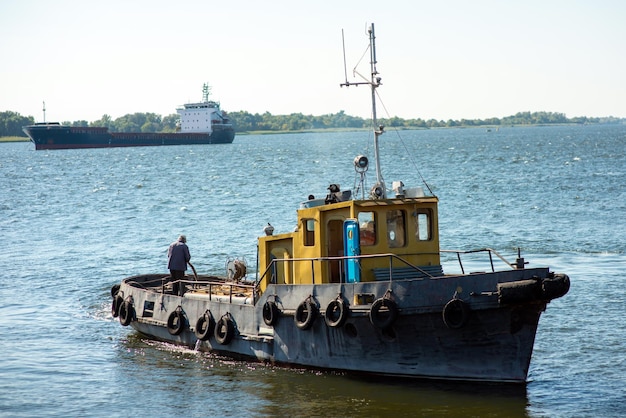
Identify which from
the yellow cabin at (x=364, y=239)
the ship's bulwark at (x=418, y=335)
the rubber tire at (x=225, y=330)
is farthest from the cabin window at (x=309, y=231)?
the rubber tire at (x=225, y=330)

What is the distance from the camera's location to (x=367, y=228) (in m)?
16.7

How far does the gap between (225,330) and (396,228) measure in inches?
152

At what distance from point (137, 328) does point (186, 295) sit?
6.46ft

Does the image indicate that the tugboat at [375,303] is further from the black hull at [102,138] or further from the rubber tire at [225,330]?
the black hull at [102,138]

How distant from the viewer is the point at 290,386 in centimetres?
1648

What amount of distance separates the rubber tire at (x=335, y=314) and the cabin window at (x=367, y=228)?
117 centimetres

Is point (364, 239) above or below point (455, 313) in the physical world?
above

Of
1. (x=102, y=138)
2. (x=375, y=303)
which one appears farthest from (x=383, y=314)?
(x=102, y=138)

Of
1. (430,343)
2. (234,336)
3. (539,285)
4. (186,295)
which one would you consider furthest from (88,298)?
(539,285)

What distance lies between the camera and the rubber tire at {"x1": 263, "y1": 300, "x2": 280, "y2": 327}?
17109 millimetres

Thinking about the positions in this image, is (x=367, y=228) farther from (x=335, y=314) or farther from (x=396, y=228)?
(x=335, y=314)

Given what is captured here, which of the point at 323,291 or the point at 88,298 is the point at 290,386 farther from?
the point at 88,298

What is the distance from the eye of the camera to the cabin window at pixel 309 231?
1748cm

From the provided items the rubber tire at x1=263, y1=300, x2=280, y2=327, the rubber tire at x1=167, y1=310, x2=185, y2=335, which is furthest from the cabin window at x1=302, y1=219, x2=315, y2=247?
the rubber tire at x1=167, y1=310, x2=185, y2=335
